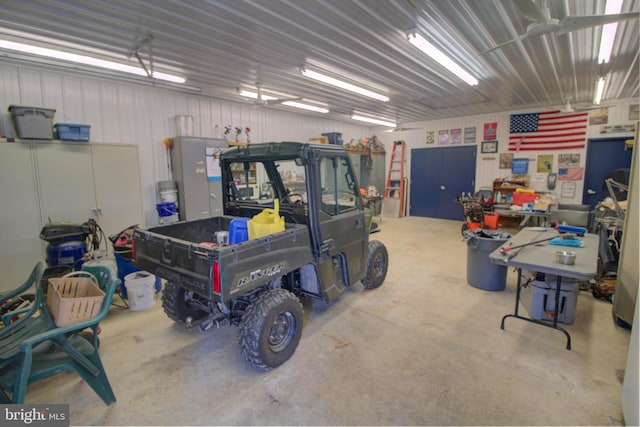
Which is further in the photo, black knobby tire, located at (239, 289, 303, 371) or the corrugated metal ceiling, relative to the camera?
the corrugated metal ceiling

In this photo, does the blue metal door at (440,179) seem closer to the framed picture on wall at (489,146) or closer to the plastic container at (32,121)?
the framed picture on wall at (489,146)

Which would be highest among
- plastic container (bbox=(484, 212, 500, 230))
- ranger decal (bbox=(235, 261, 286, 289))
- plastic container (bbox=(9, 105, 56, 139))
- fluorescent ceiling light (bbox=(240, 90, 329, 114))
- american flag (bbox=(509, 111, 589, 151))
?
fluorescent ceiling light (bbox=(240, 90, 329, 114))

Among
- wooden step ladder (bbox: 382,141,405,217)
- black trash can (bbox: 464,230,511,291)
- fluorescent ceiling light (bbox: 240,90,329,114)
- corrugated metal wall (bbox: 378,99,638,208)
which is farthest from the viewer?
wooden step ladder (bbox: 382,141,405,217)

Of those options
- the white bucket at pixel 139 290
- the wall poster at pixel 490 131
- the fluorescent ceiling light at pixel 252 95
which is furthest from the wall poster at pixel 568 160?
the white bucket at pixel 139 290

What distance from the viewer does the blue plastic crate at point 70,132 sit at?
4176mm

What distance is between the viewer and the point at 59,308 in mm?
2047

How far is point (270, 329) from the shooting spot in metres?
2.43

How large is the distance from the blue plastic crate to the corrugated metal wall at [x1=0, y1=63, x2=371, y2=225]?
1.71 feet

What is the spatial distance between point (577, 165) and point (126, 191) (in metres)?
9.61

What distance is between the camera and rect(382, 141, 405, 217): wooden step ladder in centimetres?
993

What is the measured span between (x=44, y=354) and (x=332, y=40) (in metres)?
3.95

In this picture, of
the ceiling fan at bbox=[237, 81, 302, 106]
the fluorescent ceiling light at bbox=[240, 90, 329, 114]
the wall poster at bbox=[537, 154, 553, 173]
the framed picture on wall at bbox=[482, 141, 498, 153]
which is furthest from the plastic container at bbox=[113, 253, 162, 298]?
the wall poster at bbox=[537, 154, 553, 173]

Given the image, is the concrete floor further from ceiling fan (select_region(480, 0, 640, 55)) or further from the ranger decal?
ceiling fan (select_region(480, 0, 640, 55))

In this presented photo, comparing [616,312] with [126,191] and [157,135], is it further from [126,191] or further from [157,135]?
[157,135]
